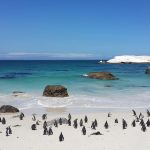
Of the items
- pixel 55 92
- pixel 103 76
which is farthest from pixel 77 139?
pixel 103 76

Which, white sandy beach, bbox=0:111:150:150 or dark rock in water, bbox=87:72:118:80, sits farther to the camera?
dark rock in water, bbox=87:72:118:80

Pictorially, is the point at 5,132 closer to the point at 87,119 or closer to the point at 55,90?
the point at 87,119

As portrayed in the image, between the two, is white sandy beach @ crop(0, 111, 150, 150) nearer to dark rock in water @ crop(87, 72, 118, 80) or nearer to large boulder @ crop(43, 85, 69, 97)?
large boulder @ crop(43, 85, 69, 97)

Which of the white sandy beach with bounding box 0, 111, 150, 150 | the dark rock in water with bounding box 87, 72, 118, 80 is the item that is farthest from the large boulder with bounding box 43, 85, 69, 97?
the dark rock in water with bounding box 87, 72, 118, 80

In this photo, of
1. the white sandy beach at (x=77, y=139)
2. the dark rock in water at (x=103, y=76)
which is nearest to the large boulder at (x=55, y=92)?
the white sandy beach at (x=77, y=139)

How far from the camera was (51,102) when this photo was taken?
43.8 metres

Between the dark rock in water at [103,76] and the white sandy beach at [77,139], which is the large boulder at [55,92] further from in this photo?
the dark rock in water at [103,76]

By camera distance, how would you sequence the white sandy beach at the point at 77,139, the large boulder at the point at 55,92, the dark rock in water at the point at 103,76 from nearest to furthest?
1. the white sandy beach at the point at 77,139
2. the large boulder at the point at 55,92
3. the dark rock in water at the point at 103,76

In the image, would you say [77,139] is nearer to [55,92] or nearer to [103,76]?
[55,92]

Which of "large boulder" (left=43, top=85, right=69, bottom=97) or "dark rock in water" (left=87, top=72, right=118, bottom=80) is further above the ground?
"large boulder" (left=43, top=85, right=69, bottom=97)

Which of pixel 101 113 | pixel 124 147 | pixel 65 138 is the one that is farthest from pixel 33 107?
pixel 124 147

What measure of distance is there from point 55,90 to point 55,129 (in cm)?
2117

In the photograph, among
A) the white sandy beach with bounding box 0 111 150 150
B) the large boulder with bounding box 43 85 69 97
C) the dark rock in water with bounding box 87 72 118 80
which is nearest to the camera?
the white sandy beach with bounding box 0 111 150 150

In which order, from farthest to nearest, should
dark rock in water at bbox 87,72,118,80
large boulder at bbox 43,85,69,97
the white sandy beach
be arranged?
dark rock in water at bbox 87,72,118,80 → large boulder at bbox 43,85,69,97 → the white sandy beach
